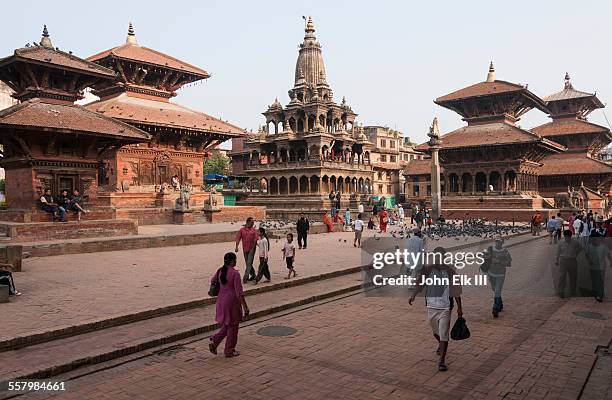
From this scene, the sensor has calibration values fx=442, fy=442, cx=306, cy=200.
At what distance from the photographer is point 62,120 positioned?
827 inches

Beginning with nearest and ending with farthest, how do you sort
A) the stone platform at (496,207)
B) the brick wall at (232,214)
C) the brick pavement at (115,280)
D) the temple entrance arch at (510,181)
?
the brick pavement at (115,280) < the brick wall at (232,214) < the stone platform at (496,207) < the temple entrance arch at (510,181)

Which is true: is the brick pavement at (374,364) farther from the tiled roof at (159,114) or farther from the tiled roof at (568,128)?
the tiled roof at (568,128)

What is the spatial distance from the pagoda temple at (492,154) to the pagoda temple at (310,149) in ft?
33.3

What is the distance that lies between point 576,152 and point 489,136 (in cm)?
1848

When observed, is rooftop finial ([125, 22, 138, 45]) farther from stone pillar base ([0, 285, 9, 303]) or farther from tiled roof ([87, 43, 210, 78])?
stone pillar base ([0, 285, 9, 303])

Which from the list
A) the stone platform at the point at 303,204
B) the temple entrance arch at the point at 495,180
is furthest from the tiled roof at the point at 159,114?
the temple entrance arch at the point at 495,180

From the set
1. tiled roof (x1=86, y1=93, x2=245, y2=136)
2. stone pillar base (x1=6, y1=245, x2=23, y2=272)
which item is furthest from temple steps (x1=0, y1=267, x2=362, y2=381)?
tiled roof (x1=86, y1=93, x2=245, y2=136)

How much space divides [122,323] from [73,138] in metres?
16.3

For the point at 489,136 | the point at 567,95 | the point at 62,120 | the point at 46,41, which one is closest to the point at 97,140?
the point at 62,120

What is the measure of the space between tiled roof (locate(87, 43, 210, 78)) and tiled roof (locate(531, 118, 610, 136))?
4173 centimetres

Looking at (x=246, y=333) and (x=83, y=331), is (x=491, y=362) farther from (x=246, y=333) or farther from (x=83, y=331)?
(x=83, y=331)

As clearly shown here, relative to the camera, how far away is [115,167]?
1254 inches

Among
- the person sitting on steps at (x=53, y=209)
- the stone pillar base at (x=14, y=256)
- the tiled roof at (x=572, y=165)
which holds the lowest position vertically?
the stone pillar base at (x=14, y=256)

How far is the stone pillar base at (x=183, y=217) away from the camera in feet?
95.0
